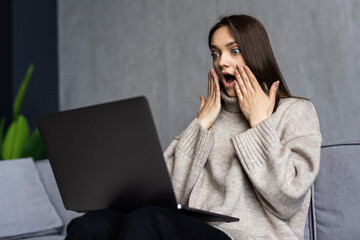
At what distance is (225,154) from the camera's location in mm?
1566

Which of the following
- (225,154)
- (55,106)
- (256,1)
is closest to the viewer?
(225,154)

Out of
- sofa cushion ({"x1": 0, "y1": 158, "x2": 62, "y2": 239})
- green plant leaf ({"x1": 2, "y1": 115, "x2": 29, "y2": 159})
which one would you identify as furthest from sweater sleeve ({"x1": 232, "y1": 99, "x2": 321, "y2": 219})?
green plant leaf ({"x1": 2, "y1": 115, "x2": 29, "y2": 159})

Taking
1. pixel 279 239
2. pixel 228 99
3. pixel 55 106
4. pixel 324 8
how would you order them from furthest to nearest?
1. pixel 55 106
2. pixel 324 8
3. pixel 228 99
4. pixel 279 239

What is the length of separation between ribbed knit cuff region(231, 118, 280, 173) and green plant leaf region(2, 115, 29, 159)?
2.16m

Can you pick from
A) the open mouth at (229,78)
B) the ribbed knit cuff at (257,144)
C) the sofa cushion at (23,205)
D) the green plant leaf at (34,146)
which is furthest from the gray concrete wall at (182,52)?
the sofa cushion at (23,205)

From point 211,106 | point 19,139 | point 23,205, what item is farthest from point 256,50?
point 19,139

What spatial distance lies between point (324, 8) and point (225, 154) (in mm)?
1124

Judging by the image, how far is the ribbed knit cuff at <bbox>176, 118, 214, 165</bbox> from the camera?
1.55m

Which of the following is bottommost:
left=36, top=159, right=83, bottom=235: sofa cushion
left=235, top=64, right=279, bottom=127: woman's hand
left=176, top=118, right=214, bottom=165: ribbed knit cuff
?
left=36, top=159, right=83, bottom=235: sofa cushion

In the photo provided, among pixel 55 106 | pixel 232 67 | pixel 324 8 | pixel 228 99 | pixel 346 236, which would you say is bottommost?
pixel 55 106

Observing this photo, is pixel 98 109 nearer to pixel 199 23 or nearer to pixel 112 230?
pixel 112 230

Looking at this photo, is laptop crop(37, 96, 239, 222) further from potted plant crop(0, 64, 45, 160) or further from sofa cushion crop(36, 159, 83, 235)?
potted plant crop(0, 64, 45, 160)

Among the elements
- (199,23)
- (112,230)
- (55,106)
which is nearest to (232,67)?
(112,230)

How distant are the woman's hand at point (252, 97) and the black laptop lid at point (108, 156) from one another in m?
0.52
